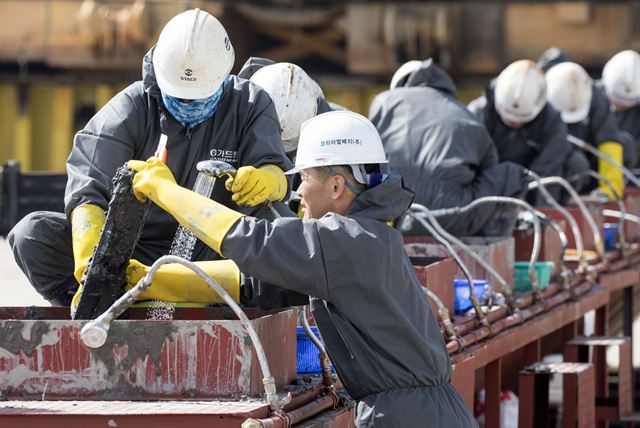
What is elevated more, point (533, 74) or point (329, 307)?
point (533, 74)

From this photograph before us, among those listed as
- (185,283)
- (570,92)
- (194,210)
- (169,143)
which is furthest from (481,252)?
(570,92)

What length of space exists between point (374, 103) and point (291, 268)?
5885 mm

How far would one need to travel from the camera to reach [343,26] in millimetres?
19969

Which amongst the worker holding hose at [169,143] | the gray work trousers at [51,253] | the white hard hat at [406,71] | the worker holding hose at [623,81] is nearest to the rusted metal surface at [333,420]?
the worker holding hose at [169,143]

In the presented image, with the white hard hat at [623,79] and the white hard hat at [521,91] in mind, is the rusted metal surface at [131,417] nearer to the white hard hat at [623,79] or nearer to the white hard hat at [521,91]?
the white hard hat at [521,91]

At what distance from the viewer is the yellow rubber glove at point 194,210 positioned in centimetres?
469

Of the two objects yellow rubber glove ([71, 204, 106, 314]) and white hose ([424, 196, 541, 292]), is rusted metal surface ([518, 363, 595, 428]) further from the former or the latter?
yellow rubber glove ([71, 204, 106, 314])

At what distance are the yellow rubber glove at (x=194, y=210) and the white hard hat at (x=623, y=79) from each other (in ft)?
36.3

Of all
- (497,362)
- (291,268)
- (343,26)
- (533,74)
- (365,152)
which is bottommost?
(497,362)

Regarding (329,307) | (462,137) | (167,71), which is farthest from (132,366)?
(462,137)

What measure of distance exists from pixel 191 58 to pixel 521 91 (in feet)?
19.3

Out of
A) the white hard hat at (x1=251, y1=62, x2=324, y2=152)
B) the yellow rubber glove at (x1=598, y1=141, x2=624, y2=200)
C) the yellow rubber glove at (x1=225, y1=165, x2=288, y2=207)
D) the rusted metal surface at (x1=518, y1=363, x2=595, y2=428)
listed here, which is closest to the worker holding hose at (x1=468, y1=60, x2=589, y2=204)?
the yellow rubber glove at (x1=598, y1=141, x2=624, y2=200)

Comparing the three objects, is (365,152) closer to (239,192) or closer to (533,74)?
(239,192)

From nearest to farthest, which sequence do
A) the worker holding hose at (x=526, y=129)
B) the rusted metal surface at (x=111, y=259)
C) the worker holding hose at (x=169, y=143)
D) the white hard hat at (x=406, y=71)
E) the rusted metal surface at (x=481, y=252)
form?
the rusted metal surface at (x=111, y=259)
the worker holding hose at (x=169, y=143)
the rusted metal surface at (x=481, y=252)
the white hard hat at (x=406, y=71)
the worker holding hose at (x=526, y=129)
